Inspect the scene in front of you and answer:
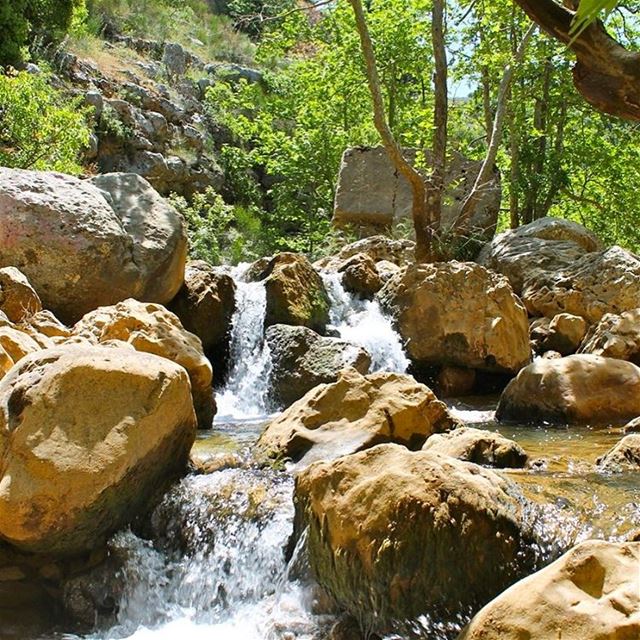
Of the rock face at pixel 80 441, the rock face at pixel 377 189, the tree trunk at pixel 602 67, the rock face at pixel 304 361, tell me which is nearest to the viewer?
the tree trunk at pixel 602 67

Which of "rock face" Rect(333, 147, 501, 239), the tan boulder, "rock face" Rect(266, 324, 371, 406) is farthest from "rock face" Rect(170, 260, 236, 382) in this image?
"rock face" Rect(333, 147, 501, 239)

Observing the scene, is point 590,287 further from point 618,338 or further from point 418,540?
point 418,540

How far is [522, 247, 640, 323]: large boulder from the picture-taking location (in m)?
10.1

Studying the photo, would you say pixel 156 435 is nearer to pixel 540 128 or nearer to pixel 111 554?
pixel 111 554

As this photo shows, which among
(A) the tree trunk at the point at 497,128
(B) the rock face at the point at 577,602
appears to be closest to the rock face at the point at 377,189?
(A) the tree trunk at the point at 497,128

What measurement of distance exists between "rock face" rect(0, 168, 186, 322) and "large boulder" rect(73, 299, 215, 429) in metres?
1.10

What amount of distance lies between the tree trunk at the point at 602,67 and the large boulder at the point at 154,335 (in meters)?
5.01

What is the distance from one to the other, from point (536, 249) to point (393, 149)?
8.86 ft

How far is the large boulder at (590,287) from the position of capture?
10.1 m

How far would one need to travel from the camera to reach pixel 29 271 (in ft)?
24.9

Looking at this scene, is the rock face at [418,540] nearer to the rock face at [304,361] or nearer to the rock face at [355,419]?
the rock face at [355,419]

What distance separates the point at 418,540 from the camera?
127 inches

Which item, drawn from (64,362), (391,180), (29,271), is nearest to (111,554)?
(64,362)

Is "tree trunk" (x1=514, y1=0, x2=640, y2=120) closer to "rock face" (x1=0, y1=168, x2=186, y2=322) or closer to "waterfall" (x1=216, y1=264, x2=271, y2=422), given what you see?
"waterfall" (x1=216, y1=264, x2=271, y2=422)
